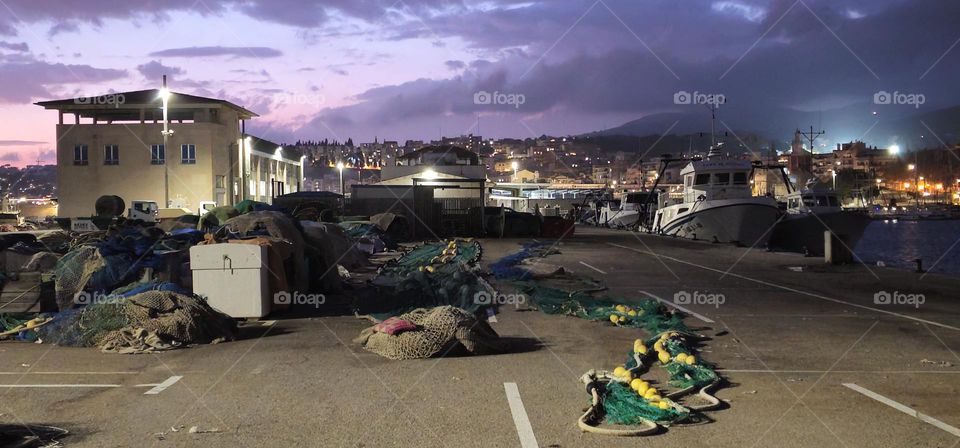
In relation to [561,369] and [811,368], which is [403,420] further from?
[811,368]

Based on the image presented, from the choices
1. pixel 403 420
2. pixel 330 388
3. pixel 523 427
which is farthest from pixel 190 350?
pixel 523 427

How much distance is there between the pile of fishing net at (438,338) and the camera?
8.69 metres

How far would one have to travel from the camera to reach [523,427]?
19.5ft

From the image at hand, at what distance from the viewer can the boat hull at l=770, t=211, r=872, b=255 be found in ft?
125

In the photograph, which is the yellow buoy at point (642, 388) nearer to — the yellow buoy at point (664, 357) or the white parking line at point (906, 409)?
the yellow buoy at point (664, 357)

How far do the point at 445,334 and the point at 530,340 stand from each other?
1.62m

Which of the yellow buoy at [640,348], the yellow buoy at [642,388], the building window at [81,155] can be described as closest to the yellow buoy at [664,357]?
the yellow buoy at [640,348]

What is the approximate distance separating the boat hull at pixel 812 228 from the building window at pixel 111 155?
4689 centimetres

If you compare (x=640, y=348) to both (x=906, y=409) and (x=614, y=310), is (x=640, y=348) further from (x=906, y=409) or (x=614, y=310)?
(x=614, y=310)

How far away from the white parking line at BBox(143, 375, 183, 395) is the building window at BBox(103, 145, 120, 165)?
181 ft

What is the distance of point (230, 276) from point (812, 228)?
33924mm

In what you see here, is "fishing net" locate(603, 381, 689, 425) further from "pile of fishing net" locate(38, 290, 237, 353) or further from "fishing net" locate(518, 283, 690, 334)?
"pile of fishing net" locate(38, 290, 237, 353)

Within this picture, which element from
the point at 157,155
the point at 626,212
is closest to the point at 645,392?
the point at 626,212

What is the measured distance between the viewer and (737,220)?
36500 mm
